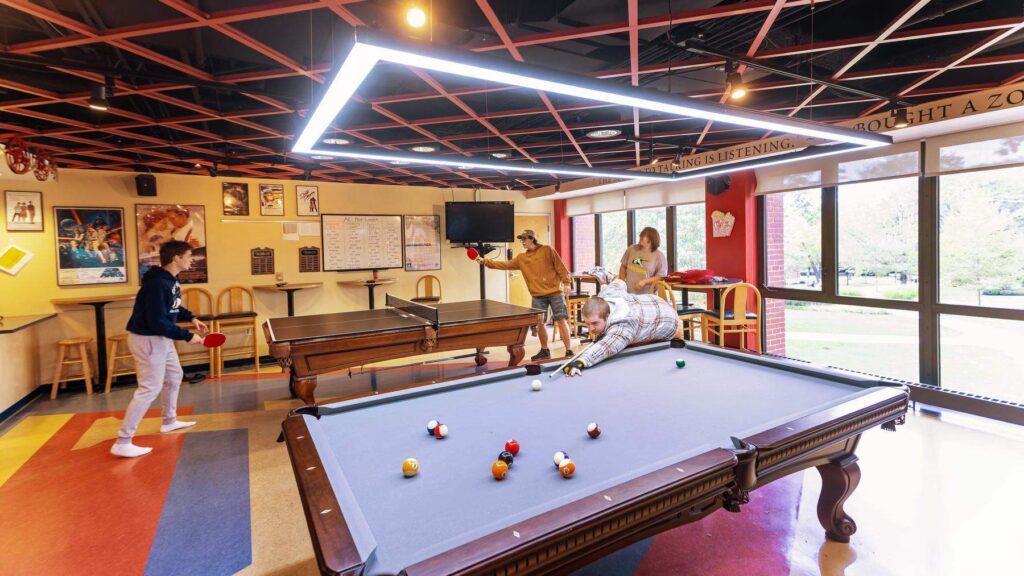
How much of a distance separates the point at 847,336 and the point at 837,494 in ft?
13.1

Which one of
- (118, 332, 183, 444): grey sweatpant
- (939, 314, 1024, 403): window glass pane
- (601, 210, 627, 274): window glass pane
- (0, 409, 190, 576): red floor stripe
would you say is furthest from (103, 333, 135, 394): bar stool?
(939, 314, 1024, 403): window glass pane

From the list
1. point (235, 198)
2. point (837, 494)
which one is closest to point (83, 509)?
point (837, 494)

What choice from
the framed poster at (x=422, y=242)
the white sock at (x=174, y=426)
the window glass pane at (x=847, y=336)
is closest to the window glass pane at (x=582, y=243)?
the framed poster at (x=422, y=242)

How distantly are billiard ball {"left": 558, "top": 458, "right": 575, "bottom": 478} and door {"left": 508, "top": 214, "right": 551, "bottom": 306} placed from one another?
7.81m

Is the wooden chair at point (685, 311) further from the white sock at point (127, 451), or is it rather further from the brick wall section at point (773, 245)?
the white sock at point (127, 451)

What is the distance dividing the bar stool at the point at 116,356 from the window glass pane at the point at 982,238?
8.68m

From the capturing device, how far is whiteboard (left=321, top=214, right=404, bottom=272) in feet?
24.5

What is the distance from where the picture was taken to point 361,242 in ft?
25.3

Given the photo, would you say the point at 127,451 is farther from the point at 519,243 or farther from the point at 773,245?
the point at 773,245

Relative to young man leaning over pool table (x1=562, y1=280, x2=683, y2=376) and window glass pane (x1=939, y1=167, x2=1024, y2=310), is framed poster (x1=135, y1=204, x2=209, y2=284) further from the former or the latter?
window glass pane (x1=939, y1=167, x2=1024, y2=310)

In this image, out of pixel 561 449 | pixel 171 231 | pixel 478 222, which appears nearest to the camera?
pixel 561 449

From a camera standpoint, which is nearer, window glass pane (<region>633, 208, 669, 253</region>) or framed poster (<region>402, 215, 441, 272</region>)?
window glass pane (<region>633, 208, 669, 253</region>)

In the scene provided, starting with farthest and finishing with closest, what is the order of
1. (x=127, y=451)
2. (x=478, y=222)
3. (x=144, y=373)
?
1. (x=478, y=222)
2. (x=144, y=373)
3. (x=127, y=451)

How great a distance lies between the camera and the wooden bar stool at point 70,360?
527 centimetres
